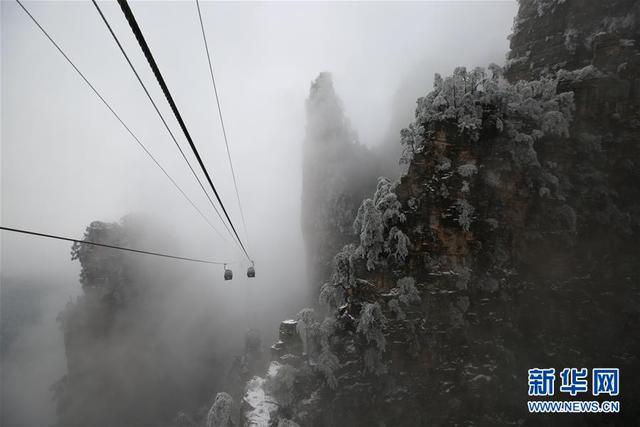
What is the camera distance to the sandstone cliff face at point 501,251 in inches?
594

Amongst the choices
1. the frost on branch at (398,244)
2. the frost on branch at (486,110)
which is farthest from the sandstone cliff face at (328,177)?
the frost on branch at (486,110)

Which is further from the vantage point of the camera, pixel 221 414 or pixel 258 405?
pixel 221 414

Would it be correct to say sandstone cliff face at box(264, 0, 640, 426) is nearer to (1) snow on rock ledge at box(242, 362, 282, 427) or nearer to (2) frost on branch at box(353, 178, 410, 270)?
(2) frost on branch at box(353, 178, 410, 270)

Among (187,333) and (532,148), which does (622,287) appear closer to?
(532,148)

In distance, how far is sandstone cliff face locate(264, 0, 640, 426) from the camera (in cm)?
1509

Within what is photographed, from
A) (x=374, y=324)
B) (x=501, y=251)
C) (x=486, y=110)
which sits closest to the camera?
(x=501, y=251)

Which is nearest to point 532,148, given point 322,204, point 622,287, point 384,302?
Answer: point 622,287

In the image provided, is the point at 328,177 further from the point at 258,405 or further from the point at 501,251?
the point at 258,405

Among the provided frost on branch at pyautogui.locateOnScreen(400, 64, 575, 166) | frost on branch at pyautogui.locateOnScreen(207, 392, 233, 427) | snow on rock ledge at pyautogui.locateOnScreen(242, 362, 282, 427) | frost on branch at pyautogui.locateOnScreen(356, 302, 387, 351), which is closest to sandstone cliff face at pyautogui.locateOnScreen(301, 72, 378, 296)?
snow on rock ledge at pyautogui.locateOnScreen(242, 362, 282, 427)

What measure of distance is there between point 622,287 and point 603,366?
3880 millimetres

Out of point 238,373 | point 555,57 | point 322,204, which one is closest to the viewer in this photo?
point 555,57

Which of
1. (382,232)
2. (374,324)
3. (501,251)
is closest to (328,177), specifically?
(382,232)

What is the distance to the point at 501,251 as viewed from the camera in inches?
604

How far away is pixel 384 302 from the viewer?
15.8 metres
